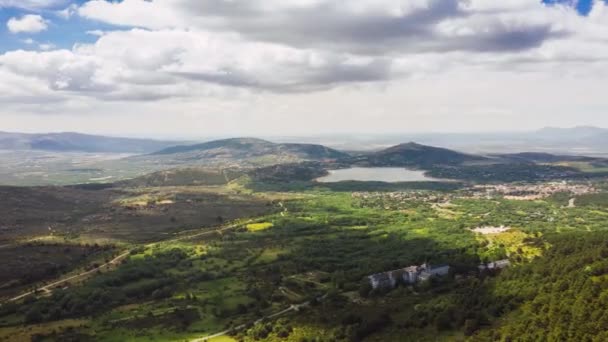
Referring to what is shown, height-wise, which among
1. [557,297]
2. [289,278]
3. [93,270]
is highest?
[557,297]

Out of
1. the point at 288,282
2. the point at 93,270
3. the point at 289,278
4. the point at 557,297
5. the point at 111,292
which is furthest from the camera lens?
the point at 93,270

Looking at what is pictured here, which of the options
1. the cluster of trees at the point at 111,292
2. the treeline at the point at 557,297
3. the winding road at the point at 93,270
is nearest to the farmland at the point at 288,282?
the cluster of trees at the point at 111,292

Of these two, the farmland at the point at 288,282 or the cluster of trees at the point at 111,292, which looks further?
the cluster of trees at the point at 111,292

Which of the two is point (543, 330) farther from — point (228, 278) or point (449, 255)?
point (228, 278)

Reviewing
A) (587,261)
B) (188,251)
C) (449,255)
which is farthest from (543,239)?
(188,251)

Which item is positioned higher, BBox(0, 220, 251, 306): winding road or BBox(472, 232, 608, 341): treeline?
BBox(472, 232, 608, 341): treeline

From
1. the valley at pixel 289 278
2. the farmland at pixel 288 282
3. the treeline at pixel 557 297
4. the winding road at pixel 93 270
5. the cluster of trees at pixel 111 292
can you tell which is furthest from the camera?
the winding road at pixel 93 270

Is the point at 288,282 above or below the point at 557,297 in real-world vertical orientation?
below

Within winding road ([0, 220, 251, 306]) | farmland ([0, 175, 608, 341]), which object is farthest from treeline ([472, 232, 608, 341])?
winding road ([0, 220, 251, 306])

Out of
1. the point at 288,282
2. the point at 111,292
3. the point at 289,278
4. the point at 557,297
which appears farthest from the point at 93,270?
the point at 557,297

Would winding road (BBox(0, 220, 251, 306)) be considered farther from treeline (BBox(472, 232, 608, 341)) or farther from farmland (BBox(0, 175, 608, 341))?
treeline (BBox(472, 232, 608, 341))

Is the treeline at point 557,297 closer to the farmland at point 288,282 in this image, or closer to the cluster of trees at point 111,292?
the farmland at point 288,282

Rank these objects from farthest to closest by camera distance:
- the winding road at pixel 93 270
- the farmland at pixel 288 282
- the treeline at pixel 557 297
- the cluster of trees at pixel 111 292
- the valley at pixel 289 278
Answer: the winding road at pixel 93 270, the cluster of trees at pixel 111 292, the farmland at pixel 288 282, the valley at pixel 289 278, the treeline at pixel 557 297

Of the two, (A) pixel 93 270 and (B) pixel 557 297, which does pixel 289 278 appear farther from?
(B) pixel 557 297
